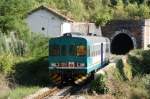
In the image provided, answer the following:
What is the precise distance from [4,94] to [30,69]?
8.59 metres

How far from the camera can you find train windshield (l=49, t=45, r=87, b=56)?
27000mm

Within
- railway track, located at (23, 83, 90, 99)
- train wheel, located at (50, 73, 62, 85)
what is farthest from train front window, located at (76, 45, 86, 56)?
railway track, located at (23, 83, 90, 99)

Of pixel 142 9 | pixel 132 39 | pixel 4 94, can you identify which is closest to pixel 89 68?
pixel 4 94

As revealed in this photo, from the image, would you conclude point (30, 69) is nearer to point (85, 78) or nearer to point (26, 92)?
point (85, 78)

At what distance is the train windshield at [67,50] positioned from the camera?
2700 centimetres

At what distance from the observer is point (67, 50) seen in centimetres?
2714

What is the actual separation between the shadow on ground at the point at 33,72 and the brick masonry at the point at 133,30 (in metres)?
23.1

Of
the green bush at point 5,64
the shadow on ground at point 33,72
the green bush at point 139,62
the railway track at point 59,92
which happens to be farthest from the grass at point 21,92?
the green bush at point 139,62

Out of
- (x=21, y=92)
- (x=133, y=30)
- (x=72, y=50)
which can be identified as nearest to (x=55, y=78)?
(x=72, y=50)

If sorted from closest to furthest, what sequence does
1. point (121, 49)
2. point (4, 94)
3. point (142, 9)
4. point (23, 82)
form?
point (4, 94)
point (23, 82)
point (121, 49)
point (142, 9)

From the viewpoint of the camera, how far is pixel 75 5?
61.8m

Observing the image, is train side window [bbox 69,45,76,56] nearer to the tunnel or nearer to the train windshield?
the train windshield

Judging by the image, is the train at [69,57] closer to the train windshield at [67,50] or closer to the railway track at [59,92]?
the train windshield at [67,50]

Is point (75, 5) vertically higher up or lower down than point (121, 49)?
higher up
